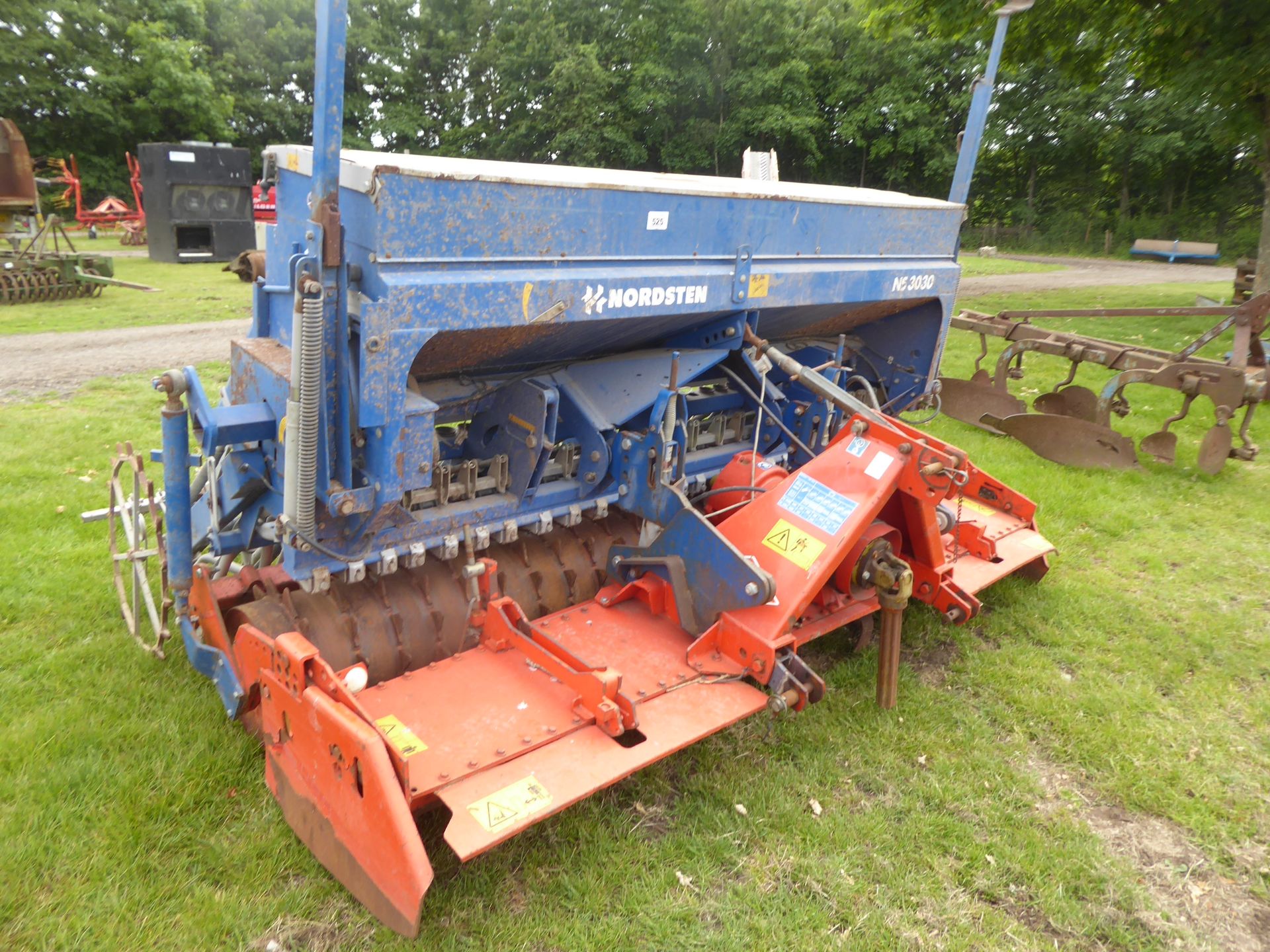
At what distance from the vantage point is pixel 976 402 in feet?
26.4

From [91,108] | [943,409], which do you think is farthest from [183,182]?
[943,409]

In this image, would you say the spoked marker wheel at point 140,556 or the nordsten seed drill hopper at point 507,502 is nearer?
the nordsten seed drill hopper at point 507,502

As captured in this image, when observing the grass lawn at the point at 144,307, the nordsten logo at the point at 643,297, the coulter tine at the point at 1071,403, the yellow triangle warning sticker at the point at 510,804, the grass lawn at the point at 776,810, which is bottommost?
the grass lawn at the point at 776,810

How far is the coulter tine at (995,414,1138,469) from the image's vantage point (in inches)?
265

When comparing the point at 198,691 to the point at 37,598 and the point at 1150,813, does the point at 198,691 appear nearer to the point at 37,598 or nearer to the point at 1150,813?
the point at 37,598

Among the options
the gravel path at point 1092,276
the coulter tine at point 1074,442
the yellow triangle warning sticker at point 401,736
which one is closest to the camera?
the yellow triangle warning sticker at point 401,736

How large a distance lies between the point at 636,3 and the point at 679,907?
3408 centimetres

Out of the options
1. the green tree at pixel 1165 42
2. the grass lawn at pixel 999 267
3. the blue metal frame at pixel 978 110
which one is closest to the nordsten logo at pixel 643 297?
the blue metal frame at pixel 978 110

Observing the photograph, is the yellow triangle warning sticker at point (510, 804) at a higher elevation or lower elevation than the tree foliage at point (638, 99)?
lower

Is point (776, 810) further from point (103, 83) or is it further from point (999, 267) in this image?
point (103, 83)

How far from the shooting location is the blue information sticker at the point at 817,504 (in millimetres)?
3455

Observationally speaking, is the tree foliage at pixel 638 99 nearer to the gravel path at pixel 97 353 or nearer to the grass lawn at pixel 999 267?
the grass lawn at pixel 999 267

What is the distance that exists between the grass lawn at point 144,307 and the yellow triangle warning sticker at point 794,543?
10840 mm

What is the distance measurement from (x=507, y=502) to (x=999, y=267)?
71.8 ft
